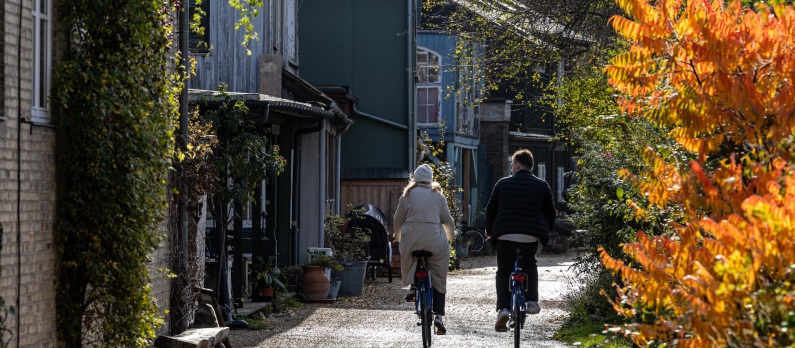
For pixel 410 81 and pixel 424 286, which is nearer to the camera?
pixel 424 286

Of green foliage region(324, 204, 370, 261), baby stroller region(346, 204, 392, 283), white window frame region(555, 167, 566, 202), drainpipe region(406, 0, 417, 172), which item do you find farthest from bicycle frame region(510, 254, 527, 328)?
white window frame region(555, 167, 566, 202)

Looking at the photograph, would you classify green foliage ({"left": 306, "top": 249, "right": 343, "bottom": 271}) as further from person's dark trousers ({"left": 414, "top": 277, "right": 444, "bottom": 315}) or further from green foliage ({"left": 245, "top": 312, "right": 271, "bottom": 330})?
person's dark trousers ({"left": 414, "top": 277, "right": 444, "bottom": 315})

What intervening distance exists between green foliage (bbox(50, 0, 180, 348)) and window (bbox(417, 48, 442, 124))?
18.8 m

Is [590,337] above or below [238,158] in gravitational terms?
below

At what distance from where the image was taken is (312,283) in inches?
480

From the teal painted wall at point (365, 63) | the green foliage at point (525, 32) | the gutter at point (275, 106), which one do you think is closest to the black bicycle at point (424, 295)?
the gutter at point (275, 106)

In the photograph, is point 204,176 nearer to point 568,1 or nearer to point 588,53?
point 568,1

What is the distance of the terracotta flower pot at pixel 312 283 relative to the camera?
12164 mm

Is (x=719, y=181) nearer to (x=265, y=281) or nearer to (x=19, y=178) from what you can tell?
(x=19, y=178)

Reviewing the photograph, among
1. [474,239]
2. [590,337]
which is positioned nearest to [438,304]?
[590,337]

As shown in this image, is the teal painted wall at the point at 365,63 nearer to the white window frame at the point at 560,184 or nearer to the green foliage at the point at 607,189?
the green foliage at the point at 607,189

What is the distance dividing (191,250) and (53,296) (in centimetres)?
255

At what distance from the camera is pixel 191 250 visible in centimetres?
790

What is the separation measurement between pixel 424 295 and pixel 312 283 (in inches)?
175
